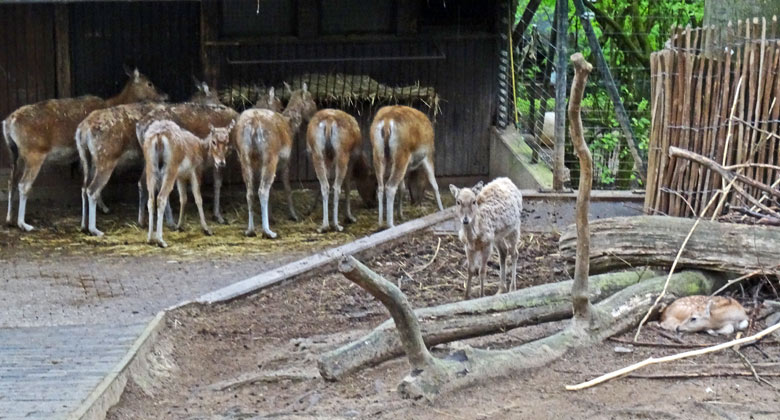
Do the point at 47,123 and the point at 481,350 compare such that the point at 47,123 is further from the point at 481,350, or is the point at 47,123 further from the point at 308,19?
the point at 481,350

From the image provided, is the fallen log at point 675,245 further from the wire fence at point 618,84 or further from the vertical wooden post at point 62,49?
the vertical wooden post at point 62,49

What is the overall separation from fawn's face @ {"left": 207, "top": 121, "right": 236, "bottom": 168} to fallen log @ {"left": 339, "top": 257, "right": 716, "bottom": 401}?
5.45 meters

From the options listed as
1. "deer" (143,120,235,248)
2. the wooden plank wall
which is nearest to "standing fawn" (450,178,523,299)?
"deer" (143,120,235,248)

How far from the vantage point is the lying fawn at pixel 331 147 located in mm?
12070

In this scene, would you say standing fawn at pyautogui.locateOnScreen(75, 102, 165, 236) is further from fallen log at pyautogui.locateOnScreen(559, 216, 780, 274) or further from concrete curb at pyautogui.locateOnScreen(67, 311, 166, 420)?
fallen log at pyautogui.locateOnScreen(559, 216, 780, 274)

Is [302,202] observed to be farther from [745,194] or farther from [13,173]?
[745,194]

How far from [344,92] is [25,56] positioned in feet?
12.1

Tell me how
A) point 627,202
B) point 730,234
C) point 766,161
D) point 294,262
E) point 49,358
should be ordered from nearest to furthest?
point 49,358, point 730,234, point 766,161, point 294,262, point 627,202

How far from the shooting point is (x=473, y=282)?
9.39 meters

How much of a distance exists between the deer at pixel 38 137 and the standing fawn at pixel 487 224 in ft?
17.4

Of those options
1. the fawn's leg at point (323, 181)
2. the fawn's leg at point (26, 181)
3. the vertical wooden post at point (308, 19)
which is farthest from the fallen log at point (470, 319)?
the vertical wooden post at point (308, 19)

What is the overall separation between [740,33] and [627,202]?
2898 mm

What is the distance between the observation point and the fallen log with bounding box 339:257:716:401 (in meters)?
6.16

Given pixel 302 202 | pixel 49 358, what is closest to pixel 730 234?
pixel 49 358
